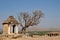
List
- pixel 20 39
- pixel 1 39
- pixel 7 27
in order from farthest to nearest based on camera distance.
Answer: pixel 7 27 → pixel 20 39 → pixel 1 39

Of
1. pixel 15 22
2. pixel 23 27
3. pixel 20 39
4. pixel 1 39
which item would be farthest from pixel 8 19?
pixel 23 27

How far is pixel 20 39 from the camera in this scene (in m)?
24.1

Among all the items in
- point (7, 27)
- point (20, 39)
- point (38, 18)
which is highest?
point (38, 18)

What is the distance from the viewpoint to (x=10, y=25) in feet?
99.9

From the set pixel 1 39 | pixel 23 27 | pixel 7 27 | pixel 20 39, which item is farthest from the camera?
pixel 23 27

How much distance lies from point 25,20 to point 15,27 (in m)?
13.3

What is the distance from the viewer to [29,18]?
4453 centimetres

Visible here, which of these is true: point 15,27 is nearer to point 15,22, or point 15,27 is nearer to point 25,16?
point 15,22

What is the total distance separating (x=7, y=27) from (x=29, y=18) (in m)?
15.5

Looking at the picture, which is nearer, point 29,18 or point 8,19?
point 8,19

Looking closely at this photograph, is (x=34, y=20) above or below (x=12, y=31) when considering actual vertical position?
above

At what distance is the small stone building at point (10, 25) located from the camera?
97.0ft

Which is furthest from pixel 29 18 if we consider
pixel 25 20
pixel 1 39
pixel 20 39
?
pixel 1 39

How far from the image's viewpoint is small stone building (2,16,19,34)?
29.6 metres
